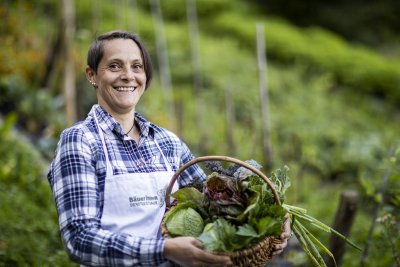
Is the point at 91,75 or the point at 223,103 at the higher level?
the point at 91,75

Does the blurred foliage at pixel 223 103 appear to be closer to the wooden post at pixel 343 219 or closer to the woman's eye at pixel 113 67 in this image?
the wooden post at pixel 343 219

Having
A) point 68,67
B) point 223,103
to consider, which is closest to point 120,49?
point 68,67

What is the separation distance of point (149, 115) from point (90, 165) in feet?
17.1

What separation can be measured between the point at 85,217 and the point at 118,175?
0.19 metres

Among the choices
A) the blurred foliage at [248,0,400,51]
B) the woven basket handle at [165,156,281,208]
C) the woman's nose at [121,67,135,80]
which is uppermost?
the blurred foliage at [248,0,400,51]

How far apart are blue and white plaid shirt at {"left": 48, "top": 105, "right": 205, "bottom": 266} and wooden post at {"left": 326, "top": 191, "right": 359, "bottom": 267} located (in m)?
1.46

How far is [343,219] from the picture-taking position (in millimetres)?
3305

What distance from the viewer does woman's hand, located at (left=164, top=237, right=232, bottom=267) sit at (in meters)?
1.66

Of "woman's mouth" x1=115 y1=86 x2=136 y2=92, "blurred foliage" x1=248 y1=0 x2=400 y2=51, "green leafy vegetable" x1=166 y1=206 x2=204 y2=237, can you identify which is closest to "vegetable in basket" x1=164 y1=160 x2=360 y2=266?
"green leafy vegetable" x1=166 y1=206 x2=204 y2=237

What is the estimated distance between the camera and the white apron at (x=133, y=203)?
5.99 ft

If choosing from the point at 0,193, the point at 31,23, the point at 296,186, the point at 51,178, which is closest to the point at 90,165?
the point at 51,178

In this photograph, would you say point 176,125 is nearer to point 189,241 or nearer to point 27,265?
point 27,265

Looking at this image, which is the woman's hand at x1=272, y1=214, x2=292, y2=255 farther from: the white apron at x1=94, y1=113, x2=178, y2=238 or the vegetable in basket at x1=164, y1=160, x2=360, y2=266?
the white apron at x1=94, y1=113, x2=178, y2=238

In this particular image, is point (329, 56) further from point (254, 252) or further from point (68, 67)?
point (254, 252)
